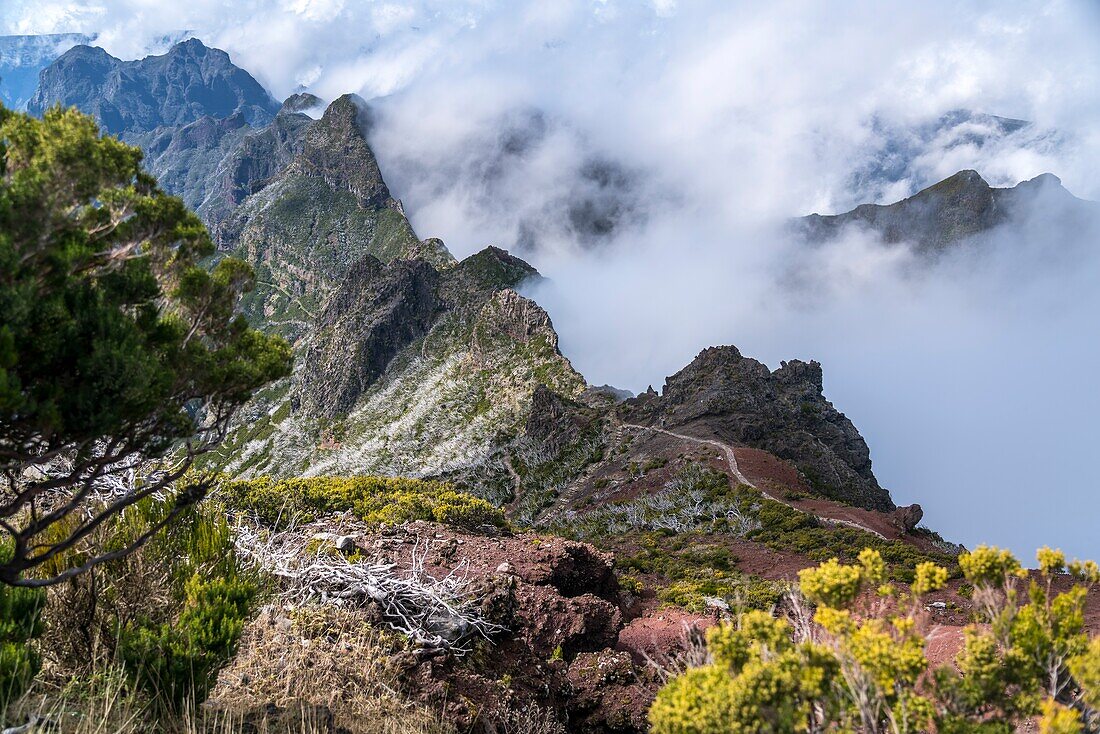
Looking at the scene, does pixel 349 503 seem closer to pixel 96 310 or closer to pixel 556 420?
pixel 96 310

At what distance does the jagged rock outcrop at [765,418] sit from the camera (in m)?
46.6

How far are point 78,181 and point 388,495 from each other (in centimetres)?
1059

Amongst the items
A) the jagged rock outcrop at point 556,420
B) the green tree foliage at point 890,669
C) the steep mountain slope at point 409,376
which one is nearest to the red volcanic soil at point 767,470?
the jagged rock outcrop at point 556,420

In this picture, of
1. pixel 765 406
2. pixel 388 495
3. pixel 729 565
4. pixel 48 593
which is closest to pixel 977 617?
pixel 48 593

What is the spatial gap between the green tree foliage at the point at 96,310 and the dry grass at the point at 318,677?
205cm

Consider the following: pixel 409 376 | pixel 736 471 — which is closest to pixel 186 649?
pixel 736 471

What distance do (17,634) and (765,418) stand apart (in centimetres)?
4979

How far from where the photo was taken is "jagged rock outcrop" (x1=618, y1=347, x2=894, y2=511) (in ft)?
153

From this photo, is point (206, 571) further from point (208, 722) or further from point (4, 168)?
point (4, 168)

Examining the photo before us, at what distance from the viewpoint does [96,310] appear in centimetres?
385

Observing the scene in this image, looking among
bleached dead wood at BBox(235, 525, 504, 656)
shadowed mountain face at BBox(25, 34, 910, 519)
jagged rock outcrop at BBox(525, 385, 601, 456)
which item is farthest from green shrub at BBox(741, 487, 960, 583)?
jagged rock outcrop at BBox(525, 385, 601, 456)

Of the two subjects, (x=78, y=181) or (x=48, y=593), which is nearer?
(x=78, y=181)

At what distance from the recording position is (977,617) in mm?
4082

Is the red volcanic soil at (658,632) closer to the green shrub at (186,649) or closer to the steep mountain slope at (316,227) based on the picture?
the green shrub at (186,649)
